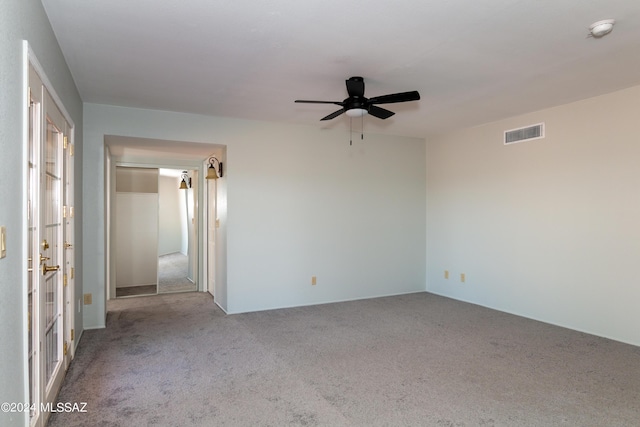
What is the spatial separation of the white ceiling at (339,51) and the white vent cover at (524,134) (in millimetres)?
355

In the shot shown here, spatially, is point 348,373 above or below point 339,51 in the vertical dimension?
below

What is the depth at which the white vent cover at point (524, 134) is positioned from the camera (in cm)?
466

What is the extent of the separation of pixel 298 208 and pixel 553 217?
127 inches

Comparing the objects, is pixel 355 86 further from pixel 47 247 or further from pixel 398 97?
pixel 47 247

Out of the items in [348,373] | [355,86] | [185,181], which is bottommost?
[348,373]

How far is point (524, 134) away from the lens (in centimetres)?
483

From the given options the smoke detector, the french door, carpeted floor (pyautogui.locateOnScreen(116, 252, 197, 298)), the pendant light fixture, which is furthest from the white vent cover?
the pendant light fixture

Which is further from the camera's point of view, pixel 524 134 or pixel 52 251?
pixel 524 134

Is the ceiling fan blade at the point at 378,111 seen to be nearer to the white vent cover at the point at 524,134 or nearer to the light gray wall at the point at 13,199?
the white vent cover at the point at 524,134

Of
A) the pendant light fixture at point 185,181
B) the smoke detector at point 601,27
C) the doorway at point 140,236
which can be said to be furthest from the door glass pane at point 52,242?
the pendant light fixture at point 185,181

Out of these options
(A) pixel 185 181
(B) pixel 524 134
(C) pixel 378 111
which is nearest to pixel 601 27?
(C) pixel 378 111

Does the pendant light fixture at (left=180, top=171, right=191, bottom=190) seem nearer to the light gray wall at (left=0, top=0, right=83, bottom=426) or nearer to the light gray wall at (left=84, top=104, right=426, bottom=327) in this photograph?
the light gray wall at (left=84, top=104, right=426, bottom=327)

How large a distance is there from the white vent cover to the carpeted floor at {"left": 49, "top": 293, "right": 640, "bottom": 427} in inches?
89.9

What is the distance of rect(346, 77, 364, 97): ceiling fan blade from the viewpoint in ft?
10.5
